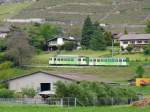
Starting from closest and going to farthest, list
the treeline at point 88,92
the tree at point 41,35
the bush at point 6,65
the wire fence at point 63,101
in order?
the wire fence at point 63,101
the treeline at point 88,92
the bush at point 6,65
the tree at point 41,35

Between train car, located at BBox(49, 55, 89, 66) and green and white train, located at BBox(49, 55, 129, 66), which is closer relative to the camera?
green and white train, located at BBox(49, 55, 129, 66)

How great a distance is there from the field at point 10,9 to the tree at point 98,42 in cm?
5247

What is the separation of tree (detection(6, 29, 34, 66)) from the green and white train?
277cm

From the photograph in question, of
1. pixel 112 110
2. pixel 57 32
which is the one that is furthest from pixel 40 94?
pixel 57 32

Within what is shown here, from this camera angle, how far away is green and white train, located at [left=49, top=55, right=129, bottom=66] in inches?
2515

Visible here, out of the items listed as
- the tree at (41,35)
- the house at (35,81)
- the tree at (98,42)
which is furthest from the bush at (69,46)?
the house at (35,81)

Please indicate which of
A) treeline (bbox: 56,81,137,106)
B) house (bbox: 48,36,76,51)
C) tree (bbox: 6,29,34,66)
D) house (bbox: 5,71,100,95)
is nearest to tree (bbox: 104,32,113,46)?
house (bbox: 48,36,76,51)

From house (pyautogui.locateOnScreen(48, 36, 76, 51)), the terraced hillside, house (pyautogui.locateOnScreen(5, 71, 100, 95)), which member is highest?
the terraced hillside

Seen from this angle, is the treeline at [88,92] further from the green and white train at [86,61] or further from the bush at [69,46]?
the bush at [69,46]

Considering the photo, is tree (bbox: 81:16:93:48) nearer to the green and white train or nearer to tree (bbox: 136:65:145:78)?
the green and white train

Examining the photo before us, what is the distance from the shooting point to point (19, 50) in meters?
64.3

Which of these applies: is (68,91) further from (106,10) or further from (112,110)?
(106,10)

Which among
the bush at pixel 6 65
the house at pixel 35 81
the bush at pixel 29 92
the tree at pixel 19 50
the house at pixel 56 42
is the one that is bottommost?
the bush at pixel 29 92

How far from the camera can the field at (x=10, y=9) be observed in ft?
431
